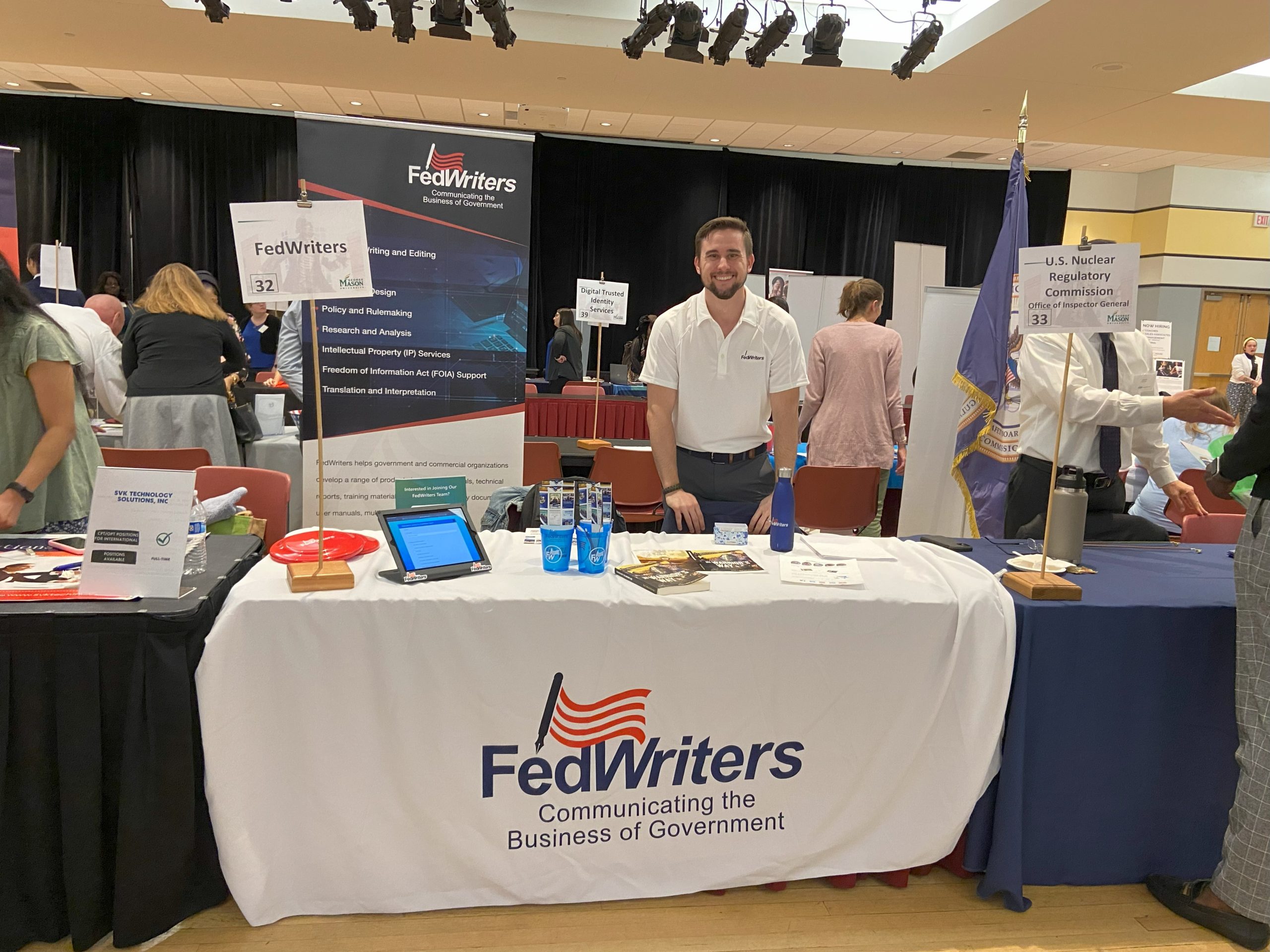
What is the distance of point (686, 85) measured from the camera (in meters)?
6.95

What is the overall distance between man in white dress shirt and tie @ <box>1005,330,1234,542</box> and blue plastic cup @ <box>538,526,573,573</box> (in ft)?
4.87

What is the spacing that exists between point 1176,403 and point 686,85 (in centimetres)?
574

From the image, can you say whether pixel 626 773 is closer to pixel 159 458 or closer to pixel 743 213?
pixel 159 458

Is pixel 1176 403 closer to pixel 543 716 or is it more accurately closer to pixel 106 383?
pixel 543 716

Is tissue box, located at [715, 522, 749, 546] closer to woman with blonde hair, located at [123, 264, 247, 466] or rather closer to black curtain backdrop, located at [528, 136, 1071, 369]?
woman with blonde hair, located at [123, 264, 247, 466]

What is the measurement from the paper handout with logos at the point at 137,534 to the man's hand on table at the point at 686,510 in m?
1.46

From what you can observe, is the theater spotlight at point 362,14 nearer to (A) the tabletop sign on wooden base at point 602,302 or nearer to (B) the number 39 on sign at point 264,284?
(A) the tabletop sign on wooden base at point 602,302

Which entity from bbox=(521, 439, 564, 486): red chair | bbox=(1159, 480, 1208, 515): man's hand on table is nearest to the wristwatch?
bbox=(521, 439, 564, 486): red chair

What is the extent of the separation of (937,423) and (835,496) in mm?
655

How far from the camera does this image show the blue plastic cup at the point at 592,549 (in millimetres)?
1934

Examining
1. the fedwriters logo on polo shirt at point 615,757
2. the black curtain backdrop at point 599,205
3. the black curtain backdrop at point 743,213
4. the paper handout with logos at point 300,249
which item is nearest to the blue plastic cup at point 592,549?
the fedwriters logo on polo shirt at point 615,757

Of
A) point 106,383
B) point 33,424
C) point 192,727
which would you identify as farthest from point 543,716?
point 106,383

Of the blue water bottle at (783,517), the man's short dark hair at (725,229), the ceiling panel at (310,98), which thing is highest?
the ceiling panel at (310,98)

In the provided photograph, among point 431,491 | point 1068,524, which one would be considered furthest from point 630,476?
point 1068,524
